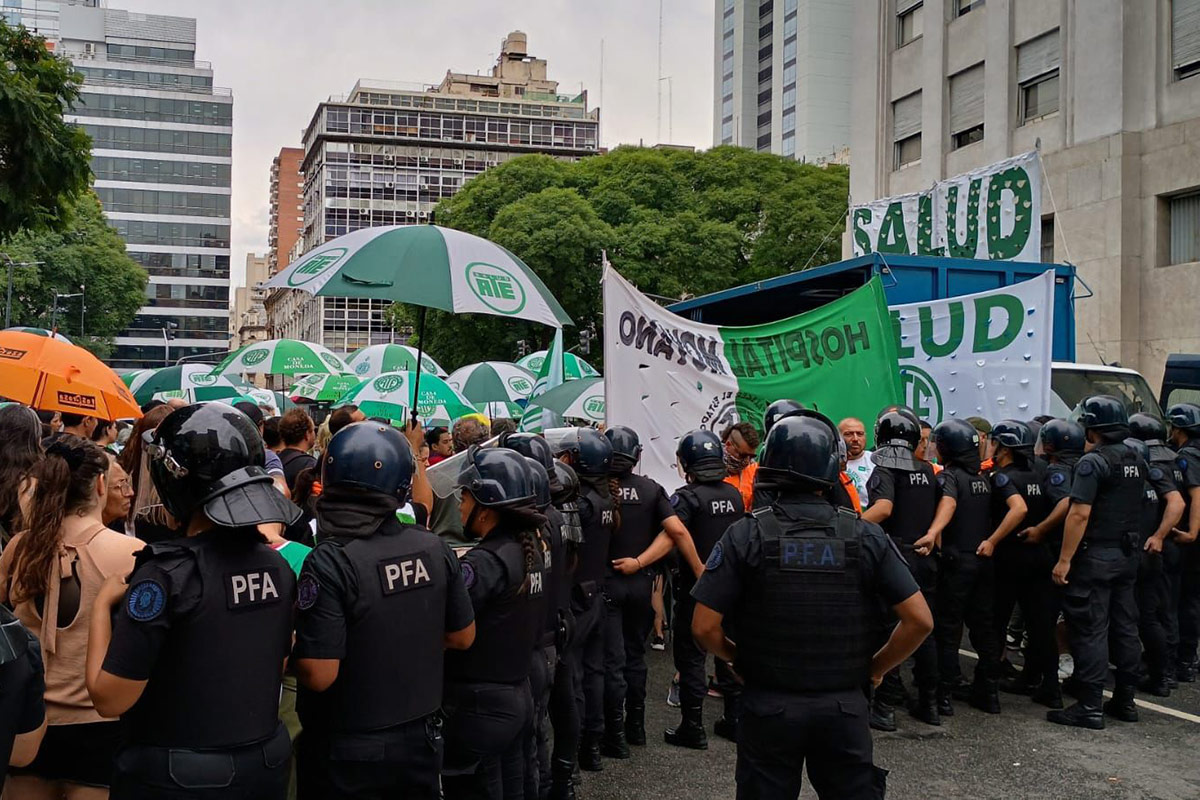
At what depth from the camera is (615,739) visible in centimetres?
628

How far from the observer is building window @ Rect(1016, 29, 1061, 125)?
2253 centimetres

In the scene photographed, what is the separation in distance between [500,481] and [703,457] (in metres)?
2.77

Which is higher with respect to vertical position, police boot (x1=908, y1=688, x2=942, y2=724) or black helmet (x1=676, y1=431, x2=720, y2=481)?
black helmet (x1=676, y1=431, x2=720, y2=481)

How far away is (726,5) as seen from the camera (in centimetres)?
8606

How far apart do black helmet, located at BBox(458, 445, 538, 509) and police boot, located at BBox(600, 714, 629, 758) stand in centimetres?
267

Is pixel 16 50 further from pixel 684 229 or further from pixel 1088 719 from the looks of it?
pixel 684 229

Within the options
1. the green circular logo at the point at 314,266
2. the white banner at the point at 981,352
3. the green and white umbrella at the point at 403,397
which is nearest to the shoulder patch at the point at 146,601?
the green circular logo at the point at 314,266

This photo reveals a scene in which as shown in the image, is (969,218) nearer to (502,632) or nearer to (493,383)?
(493,383)

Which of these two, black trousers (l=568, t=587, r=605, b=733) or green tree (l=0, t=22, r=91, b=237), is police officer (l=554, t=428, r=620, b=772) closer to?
black trousers (l=568, t=587, r=605, b=733)

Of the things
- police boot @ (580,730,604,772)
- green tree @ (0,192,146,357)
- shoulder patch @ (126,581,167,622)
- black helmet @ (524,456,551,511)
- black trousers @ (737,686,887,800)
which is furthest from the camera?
green tree @ (0,192,146,357)

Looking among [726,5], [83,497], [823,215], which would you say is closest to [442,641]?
[83,497]

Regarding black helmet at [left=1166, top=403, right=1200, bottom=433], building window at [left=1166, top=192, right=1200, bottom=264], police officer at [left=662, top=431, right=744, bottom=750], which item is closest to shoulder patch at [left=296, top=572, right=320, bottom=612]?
police officer at [left=662, top=431, right=744, bottom=750]

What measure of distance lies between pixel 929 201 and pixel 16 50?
11.4 m

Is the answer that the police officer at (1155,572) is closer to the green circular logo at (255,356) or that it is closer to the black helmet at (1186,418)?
Answer: the black helmet at (1186,418)
